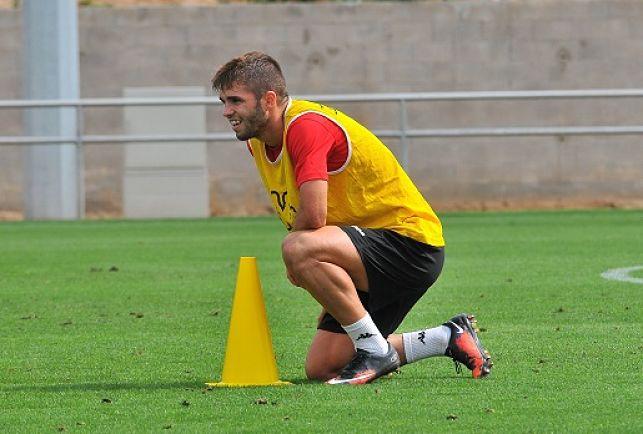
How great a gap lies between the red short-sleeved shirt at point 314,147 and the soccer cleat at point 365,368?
0.74m

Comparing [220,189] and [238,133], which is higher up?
[238,133]

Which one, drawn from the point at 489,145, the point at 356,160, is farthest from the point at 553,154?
the point at 356,160

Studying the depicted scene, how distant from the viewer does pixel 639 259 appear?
38.1ft

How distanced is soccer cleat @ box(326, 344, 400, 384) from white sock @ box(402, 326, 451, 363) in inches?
9.8

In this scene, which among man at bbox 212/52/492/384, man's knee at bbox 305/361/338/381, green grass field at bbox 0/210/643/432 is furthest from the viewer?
man's knee at bbox 305/361/338/381

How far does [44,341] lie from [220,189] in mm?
13255

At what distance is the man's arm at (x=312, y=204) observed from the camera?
19.2 feet

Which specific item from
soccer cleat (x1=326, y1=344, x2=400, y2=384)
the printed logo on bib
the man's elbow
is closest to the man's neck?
the printed logo on bib

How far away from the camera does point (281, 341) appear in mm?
7562

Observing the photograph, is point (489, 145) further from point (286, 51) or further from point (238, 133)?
point (238, 133)

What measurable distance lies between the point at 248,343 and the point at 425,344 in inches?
29.0

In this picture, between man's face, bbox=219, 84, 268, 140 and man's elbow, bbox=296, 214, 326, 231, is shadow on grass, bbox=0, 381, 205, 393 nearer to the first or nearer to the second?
man's elbow, bbox=296, 214, 326, 231

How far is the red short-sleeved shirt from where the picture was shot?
5.86 m

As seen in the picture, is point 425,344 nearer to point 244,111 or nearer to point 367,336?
point 367,336
